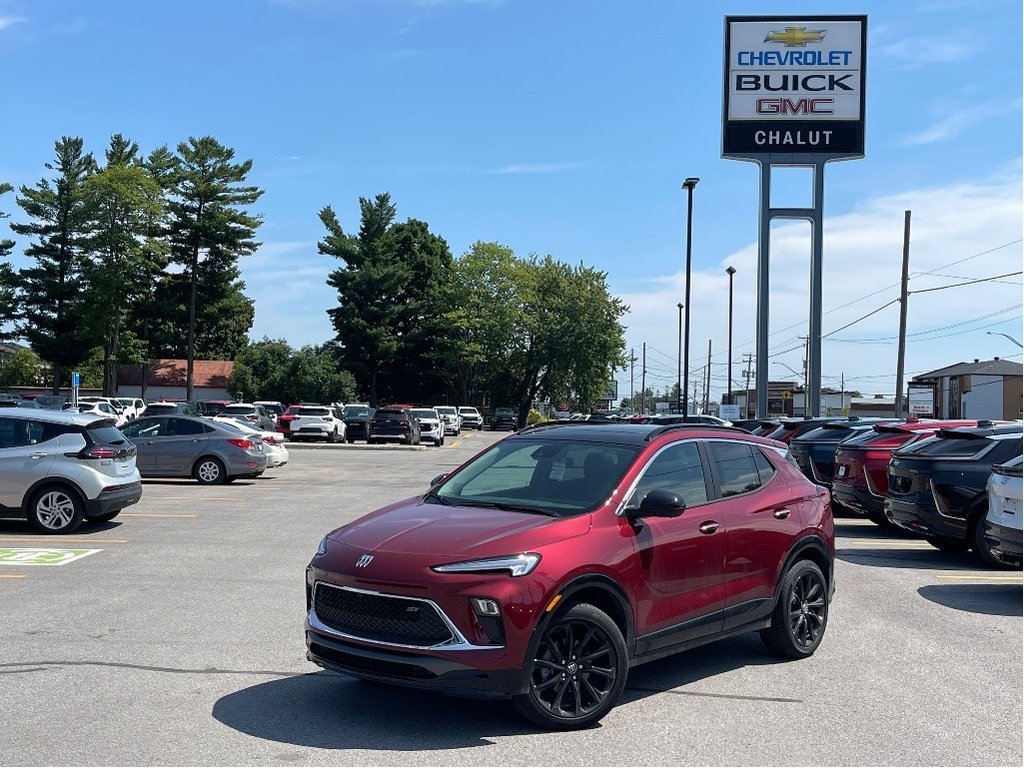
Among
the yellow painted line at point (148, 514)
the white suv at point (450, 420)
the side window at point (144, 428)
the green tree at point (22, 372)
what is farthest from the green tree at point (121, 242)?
the yellow painted line at point (148, 514)

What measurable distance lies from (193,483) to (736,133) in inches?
1030

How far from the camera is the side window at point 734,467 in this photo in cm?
725

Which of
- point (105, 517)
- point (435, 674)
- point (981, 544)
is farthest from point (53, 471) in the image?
point (981, 544)

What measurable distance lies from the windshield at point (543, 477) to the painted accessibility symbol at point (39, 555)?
6.37m

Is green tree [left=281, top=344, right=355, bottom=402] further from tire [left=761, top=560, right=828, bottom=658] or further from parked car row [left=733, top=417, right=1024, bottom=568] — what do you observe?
tire [left=761, top=560, right=828, bottom=658]

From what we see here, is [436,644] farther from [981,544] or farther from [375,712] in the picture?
[981,544]

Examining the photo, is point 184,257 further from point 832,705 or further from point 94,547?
point 832,705

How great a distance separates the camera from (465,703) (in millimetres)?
6285

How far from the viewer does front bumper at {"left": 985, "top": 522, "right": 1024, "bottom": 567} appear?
9.69 metres

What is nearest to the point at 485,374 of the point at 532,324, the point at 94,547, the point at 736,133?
the point at 532,324

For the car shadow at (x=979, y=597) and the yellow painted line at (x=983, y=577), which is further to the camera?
the yellow painted line at (x=983, y=577)

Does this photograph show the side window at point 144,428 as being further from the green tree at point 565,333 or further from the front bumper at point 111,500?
the green tree at point 565,333

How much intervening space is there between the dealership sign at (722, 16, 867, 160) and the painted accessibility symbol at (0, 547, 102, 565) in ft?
106

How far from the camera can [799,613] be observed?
760cm
